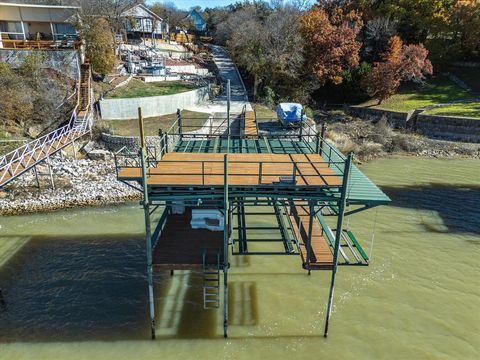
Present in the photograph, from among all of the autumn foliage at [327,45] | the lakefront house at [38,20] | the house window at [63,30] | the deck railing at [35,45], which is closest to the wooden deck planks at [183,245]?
the deck railing at [35,45]

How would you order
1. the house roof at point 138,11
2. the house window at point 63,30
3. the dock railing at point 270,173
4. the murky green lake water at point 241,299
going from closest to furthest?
the dock railing at point 270,173 → the murky green lake water at point 241,299 → the house window at point 63,30 → the house roof at point 138,11

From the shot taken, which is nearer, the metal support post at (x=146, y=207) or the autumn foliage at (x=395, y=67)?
the metal support post at (x=146, y=207)

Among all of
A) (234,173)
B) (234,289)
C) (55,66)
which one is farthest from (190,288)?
(55,66)

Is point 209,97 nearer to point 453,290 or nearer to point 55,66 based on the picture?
point 55,66

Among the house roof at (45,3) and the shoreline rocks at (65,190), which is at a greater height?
the house roof at (45,3)

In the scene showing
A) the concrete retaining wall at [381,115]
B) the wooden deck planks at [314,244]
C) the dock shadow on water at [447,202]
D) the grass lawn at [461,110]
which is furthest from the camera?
the concrete retaining wall at [381,115]

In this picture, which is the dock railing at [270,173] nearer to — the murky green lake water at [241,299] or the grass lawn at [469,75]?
the murky green lake water at [241,299]

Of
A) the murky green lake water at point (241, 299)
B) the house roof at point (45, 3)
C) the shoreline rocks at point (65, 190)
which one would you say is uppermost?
the house roof at point (45, 3)

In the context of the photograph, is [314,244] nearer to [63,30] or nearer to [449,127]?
[449,127]
